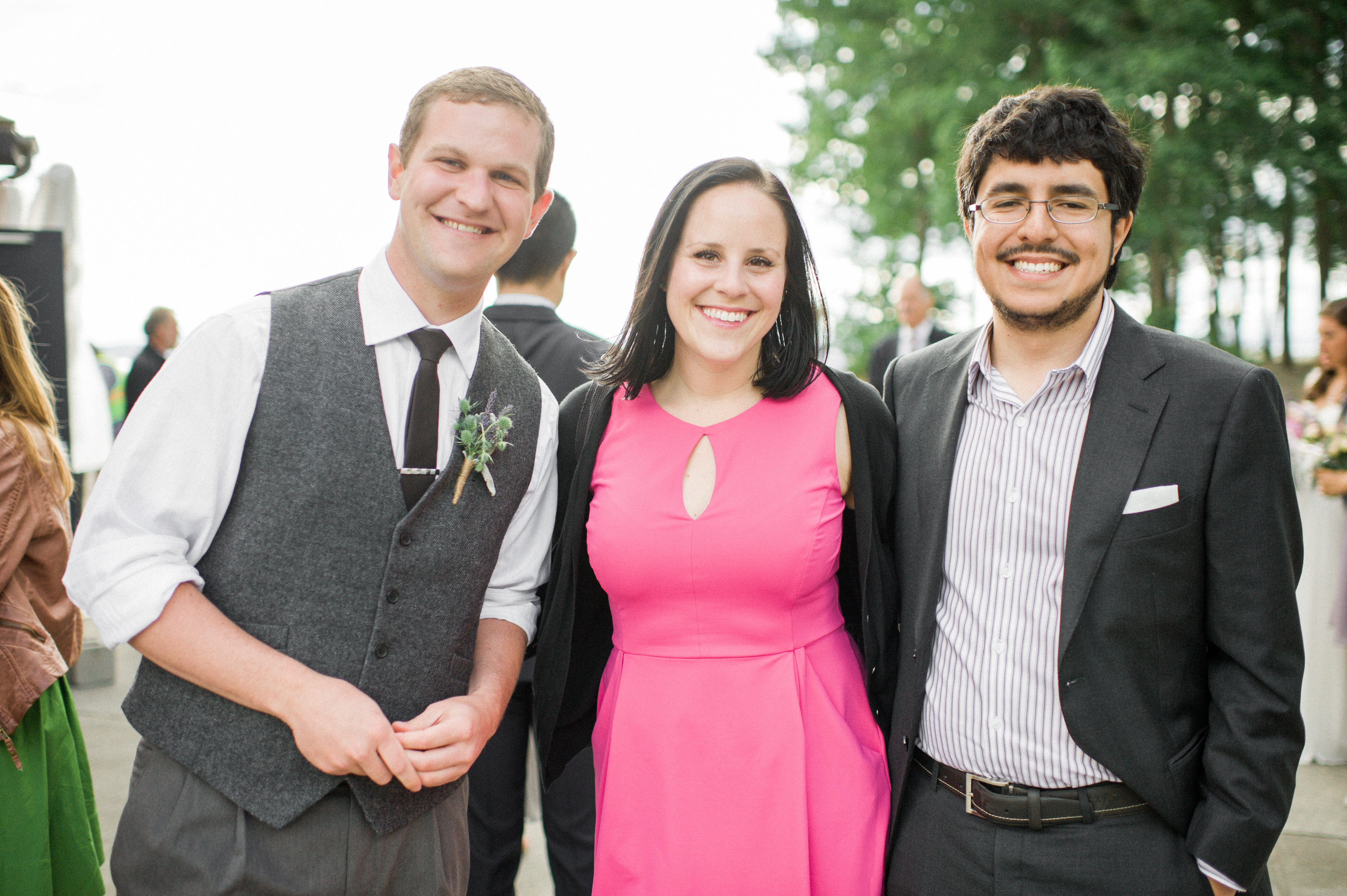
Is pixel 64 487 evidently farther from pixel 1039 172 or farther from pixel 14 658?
pixel 1039 172

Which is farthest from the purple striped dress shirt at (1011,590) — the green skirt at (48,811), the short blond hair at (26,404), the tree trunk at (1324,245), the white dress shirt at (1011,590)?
the tree trunk at (1324,245)

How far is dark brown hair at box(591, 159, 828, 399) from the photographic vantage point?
2.20 meters

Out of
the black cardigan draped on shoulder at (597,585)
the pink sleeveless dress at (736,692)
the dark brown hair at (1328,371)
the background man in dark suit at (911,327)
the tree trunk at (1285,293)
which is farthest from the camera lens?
the tree trunk at (1285,293)

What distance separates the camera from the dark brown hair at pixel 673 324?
86.6 inches

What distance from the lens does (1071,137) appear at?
74.2 inches

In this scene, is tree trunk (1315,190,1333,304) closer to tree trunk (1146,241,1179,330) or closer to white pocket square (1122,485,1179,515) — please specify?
tree trunk (1146,241,1179,330)

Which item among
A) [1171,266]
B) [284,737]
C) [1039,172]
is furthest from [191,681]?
[1171,266]

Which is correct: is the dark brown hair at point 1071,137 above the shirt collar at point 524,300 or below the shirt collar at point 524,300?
above

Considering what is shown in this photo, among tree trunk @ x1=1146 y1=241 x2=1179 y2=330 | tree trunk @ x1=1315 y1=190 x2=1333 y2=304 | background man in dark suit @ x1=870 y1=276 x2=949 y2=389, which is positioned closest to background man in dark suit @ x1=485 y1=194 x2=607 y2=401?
background man in dark suit @ x1=870 y1=276 x2=949 y2=389

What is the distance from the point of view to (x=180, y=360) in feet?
5.11

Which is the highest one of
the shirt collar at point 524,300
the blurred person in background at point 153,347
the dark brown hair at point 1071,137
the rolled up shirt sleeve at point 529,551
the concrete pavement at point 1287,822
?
the dark brown hair at point 1071,137

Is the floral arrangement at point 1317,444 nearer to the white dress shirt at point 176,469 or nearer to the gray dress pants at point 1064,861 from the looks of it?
the gray dress pants at point 1064,861

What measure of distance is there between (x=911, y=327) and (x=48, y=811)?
7.09 meters

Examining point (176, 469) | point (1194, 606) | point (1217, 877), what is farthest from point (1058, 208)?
point (176, 469)
